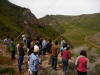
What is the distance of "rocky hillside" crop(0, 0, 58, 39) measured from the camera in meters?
39.0

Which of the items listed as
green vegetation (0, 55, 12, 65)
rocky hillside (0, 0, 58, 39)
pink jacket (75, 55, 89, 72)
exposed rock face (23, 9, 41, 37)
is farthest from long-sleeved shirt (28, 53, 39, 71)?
exposed rock face (23, 9, 41, 37)

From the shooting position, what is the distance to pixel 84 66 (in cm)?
947

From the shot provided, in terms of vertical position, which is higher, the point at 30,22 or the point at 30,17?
the point at 30,17

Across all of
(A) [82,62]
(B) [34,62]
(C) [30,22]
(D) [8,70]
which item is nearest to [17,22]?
(C) [30,22]

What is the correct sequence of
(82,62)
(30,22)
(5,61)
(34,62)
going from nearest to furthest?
(34,62)
(82,62)
(5,61)
(30,22)

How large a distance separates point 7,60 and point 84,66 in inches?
370

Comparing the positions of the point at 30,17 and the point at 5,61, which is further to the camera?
the point at 30,17

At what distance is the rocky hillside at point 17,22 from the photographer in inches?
1537

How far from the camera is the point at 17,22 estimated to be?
46.6 metres

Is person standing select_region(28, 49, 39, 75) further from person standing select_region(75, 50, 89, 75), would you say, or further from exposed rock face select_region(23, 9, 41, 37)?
exposed rock face select_region(23, 9, 41, 37)

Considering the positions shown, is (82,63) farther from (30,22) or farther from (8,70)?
(30,22)

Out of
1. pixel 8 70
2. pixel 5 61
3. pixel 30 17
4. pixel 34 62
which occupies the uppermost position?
pixel 30 17

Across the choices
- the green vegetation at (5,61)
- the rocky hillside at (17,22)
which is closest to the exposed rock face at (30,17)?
the rocky hillside at (17,22)

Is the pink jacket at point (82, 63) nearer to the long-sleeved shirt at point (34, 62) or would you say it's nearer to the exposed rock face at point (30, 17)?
the long-sleeved shirt at point (34, 62)
